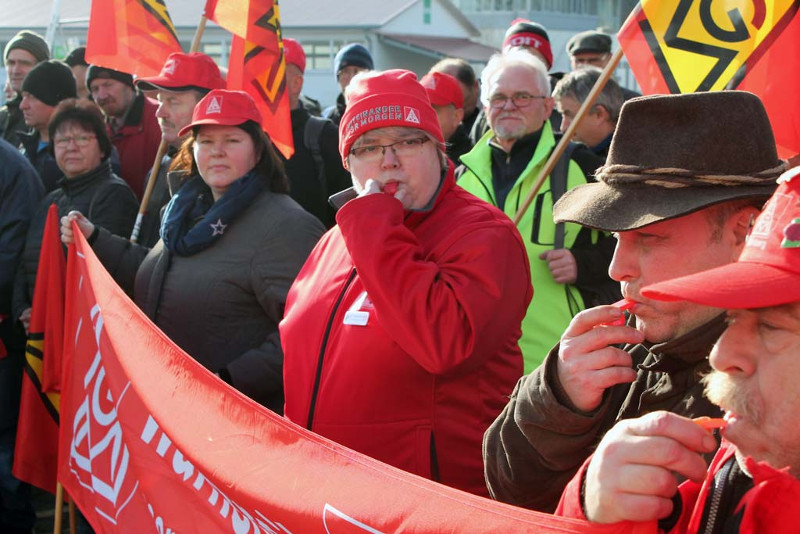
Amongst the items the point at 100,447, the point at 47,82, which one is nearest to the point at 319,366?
the point at 100,447

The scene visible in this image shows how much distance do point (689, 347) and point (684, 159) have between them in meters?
0.38

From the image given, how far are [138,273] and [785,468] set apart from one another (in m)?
3.52

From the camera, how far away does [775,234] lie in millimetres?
1473

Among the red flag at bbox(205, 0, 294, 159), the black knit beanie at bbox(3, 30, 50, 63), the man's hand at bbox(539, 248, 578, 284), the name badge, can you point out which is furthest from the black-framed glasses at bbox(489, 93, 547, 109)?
the black knit beanie at bbox(3, 30, 50, 63)

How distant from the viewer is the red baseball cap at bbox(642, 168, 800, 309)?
1.43m

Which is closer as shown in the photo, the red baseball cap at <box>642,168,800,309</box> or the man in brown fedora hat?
the red baseball cap at <box>642,168,800,309</box>

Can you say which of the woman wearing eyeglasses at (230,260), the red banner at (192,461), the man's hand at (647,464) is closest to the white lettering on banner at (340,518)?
the red banner at (192,461)

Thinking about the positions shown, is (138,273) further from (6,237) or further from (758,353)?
(758,353)

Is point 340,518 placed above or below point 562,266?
below

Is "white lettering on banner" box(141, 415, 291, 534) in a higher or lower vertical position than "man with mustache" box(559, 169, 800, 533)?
lower

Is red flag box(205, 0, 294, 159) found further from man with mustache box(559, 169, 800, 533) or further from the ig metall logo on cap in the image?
man with mustache box(559, 169, 800, 533)

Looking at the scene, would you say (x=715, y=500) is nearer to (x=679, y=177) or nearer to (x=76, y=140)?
(x=679, y=177)

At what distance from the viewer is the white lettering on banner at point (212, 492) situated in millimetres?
2436

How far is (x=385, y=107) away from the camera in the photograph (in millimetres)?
3340
